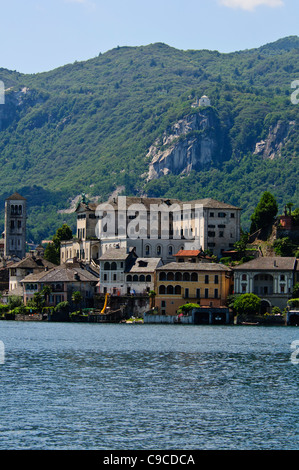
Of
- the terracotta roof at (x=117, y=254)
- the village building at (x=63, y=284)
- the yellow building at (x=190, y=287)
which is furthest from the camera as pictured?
the terracotta roof at (x=117, y=254)

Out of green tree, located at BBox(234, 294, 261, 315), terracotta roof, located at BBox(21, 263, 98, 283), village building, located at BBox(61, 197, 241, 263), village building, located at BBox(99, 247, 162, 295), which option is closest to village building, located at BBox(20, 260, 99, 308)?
terracotta roof, located at BBox(21, 263, 98, 283)

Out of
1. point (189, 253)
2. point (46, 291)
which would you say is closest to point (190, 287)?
point (189, 253)

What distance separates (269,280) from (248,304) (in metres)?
9.62

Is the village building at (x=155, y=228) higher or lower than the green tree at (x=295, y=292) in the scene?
higher

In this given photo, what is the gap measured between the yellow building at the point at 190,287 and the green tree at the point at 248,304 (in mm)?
6268

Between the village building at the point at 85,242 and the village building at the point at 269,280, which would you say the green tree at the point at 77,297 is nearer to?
the village building at the point at 85,242

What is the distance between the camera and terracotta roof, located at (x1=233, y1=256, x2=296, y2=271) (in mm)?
140125

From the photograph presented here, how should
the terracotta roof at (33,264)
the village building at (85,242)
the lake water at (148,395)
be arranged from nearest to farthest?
1. the lake water at (148,395)
2. the terracotta roof at (33,264)
3. the village building at (85,242)

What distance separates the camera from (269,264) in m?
142

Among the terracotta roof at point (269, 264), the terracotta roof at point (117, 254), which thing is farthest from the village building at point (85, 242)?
the terracotta roof at point (269, 264)

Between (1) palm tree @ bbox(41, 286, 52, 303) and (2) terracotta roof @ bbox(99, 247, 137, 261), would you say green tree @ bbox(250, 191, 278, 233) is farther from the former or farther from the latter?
(1) palm tree @ bbox(41, 286, 52, 303)

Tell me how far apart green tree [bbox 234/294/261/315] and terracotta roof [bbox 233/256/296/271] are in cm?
720

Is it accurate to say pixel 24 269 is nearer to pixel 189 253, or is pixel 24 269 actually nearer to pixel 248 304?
pixel 189 253

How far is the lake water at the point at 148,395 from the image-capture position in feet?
155
